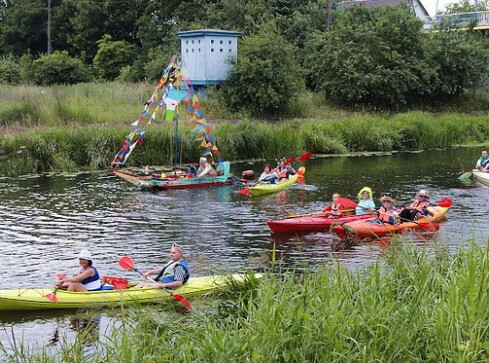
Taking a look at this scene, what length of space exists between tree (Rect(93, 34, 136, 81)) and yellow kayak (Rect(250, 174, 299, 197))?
81.5 ft

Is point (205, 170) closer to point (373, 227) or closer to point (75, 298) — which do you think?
point (373, 227)

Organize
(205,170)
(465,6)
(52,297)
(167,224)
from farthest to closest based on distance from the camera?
(465,6) < (205,170) < (167,224) < (52,297)

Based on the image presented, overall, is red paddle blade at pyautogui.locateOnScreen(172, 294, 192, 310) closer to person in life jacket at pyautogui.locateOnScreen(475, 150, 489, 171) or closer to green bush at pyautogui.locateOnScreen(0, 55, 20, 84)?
person in life jacket at pyautogui.locateOnScreen(475, 150, 489, 171)

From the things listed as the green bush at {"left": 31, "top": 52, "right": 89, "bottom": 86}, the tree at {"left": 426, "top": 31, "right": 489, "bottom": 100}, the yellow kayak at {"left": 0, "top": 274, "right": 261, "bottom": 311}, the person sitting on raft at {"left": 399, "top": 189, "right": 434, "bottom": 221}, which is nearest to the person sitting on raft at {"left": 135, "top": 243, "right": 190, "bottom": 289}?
the yellow kayak at {"left": 0, "top": 274, "right": 261, "bottom": 311}

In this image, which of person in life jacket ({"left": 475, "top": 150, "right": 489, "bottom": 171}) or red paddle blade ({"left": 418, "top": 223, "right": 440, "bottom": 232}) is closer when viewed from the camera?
red paddle blade ({"left": 418, "top": 223, "right": 440, "bottom": 232})

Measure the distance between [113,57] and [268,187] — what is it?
26620 millimetres

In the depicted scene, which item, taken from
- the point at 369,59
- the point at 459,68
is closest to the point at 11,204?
the point at 369,59

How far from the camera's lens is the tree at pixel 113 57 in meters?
44.8

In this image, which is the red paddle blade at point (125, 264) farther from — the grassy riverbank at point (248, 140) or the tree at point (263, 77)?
the tree at point (263, 77)

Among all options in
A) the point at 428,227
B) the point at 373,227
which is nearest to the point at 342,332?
the point at 373,227

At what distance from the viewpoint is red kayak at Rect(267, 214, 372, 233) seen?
16.0 meters

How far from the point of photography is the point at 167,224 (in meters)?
17.4

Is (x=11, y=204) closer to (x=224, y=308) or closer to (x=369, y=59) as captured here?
(x=224, y=308)

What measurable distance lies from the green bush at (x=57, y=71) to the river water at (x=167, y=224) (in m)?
17.0
